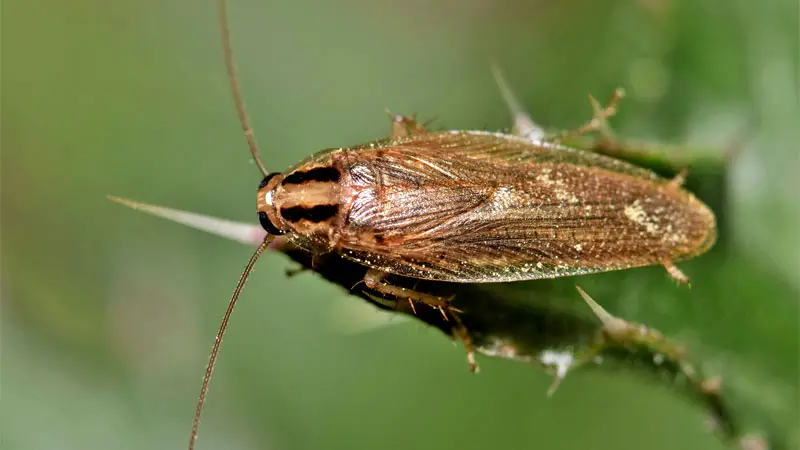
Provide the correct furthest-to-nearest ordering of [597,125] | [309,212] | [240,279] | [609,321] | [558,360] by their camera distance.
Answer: [240,279] → [309,212] → [597,125] → [558,360] → [609,321]

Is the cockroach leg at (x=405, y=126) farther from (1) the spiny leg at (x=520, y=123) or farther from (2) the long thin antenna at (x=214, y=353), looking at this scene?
(2) the long thin antenna at (x=214, y=353)

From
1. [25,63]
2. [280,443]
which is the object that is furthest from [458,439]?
[25,63]

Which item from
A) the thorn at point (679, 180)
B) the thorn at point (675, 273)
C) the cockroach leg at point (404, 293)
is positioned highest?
the thorn at point (679, 180)

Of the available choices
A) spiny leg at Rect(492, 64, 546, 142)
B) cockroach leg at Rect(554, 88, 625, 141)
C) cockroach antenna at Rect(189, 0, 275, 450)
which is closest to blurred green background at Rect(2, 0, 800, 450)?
cockroach leg at Rect(554, 88, 625, 141)

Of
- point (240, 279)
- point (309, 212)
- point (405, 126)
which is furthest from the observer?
point (405, 126)

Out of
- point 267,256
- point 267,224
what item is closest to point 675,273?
point 267,224

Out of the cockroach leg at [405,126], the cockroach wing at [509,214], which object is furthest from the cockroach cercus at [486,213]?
the cockroach leg at [405,126]

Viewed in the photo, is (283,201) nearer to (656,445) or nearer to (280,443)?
(280,443)

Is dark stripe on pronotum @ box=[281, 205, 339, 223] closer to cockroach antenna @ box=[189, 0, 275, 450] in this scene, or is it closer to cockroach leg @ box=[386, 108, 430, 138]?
cockroach antenna @ box=[189, 0, 275, 450]

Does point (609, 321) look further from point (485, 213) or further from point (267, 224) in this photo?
point (267, 224)
